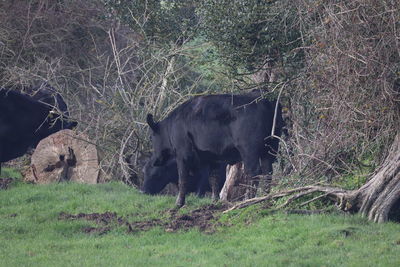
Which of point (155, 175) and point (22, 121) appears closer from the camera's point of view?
point (155, 175)

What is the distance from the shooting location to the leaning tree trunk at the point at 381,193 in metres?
9.88

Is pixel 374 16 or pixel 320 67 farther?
pixel 320 67

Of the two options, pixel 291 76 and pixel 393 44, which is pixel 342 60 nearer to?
pixel 393 44

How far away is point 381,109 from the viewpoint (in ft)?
33.0

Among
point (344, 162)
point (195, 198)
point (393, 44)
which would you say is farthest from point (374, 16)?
point (195, 198)

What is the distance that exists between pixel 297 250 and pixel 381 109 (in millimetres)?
2491

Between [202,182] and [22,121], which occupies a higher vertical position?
[22,121]

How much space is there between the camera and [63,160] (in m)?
15.9

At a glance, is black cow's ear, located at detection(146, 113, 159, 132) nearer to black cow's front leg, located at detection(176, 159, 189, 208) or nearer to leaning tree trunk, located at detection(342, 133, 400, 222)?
Answer: black cow's front leg, located at detection(176, 159, 189, 208)

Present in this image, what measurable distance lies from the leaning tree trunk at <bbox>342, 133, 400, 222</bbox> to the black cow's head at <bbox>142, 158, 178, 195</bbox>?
542 centimetres

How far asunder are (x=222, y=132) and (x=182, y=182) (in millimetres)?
1201

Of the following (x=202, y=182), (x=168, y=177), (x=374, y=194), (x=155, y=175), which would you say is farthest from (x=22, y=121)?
(x=374, y=194)

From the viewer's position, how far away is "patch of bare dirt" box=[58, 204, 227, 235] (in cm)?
1090

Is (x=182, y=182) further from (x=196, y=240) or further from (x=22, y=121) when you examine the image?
(x=22, y=121)
